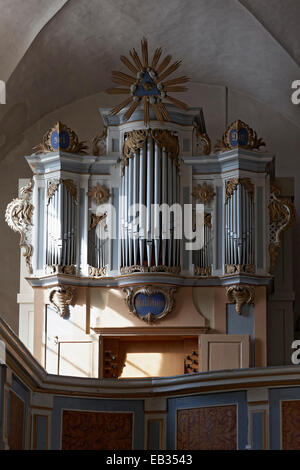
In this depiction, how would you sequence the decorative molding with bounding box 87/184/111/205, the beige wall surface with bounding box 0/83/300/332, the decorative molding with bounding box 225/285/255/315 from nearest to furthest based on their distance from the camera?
the decorative molding with bounding box 225/285/255/315 < the decorative molding with bounding box 87/184/111/205 < the beige wall surface with bounding box 0/83/300/332

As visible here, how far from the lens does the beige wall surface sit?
1977 cm

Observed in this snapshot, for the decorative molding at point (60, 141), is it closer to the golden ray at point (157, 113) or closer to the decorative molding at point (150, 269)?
the golden ray at point (157, 113)

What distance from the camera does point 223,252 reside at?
17250 mm

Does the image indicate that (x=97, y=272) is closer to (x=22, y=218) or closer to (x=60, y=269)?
(x=60, y=269)

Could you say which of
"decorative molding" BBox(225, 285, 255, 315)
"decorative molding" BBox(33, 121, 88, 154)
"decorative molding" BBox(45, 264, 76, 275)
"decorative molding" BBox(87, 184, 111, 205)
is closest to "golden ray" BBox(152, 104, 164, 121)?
"decorative molding" BBox(33, 121, 88, 154)

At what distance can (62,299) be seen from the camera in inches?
674

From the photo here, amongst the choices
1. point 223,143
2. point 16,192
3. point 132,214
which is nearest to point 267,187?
point 223,143

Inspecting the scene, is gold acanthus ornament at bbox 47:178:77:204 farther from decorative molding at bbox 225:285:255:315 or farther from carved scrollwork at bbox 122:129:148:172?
decorative molding at bbox 225:285:255:315

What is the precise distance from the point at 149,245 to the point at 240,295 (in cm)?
153

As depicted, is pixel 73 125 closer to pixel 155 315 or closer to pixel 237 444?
pixel 155 315

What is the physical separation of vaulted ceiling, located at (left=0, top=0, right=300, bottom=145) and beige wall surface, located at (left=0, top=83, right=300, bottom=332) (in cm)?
16

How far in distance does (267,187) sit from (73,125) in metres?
4.41

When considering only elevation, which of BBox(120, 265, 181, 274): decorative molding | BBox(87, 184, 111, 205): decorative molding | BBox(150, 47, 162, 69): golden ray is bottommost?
BBox(120, 265, 181, 274): decorative molding

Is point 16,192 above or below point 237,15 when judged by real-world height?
below
